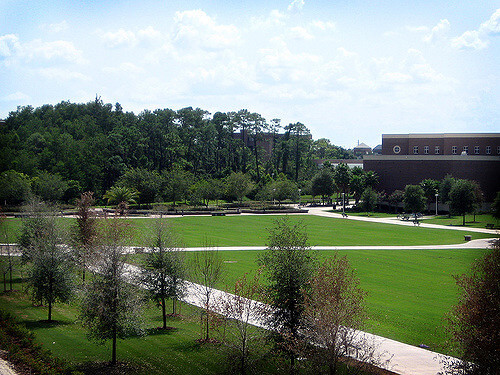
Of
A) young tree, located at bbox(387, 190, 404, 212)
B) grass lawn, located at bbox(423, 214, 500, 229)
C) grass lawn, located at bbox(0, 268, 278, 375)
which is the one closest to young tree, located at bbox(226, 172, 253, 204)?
young tree, located at bbox(387, 190, 404, 212)

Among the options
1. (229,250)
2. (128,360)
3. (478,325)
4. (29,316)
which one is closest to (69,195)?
(229,250)

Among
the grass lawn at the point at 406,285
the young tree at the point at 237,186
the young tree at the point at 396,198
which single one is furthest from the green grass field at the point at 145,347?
the young tree at the point at 396,198

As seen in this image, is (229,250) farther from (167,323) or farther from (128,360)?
(128,360)

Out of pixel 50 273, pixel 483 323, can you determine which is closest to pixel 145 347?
pixel 50 273

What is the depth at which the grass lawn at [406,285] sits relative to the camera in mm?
20656

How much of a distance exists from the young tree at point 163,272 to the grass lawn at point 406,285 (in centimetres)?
131

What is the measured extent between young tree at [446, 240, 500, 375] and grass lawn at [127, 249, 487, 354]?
2.75 meters

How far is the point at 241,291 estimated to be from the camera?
1677 cm

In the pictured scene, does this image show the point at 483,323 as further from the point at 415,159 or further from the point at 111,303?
the point at 415,159

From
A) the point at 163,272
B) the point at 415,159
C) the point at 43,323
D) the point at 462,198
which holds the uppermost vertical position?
the point at 415,159

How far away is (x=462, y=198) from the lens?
56.3m

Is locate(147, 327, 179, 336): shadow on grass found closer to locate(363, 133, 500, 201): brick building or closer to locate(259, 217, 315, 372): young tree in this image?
locate(259, 217, 315, 372): young tree

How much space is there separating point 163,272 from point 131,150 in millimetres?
76714

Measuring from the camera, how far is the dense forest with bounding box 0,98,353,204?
7112 centimetres
